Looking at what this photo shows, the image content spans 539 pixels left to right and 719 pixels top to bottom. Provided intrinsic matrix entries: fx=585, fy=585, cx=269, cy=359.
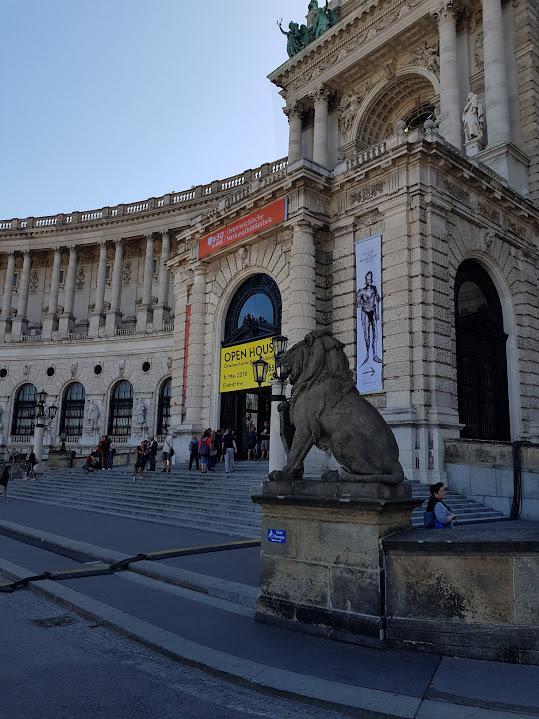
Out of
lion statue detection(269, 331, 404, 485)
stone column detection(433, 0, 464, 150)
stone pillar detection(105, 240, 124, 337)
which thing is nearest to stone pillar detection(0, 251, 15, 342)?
stone pillar detection(105, 240, 124, 337)

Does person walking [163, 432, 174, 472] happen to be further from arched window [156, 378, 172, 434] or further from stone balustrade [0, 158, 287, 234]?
stone balustrade [0, 158, 287, 234]

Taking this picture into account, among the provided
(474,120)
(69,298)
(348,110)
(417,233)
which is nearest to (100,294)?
(69,298)

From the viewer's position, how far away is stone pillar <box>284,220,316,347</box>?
21453 mm

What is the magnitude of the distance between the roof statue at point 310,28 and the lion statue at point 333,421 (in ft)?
102

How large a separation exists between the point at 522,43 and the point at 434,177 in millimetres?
11979

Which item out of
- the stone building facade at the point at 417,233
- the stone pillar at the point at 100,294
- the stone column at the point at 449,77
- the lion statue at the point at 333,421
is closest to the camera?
the lion statue at the point at 333,421

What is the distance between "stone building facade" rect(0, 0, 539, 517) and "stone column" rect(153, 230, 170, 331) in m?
17.5

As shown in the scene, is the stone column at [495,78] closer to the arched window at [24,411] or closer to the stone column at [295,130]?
the stone column at [295,130]

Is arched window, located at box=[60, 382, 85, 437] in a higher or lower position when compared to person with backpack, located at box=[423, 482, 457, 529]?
higher

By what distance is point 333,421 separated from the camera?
6676mm

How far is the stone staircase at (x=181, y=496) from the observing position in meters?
15.3

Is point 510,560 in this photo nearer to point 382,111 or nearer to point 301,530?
point 301,530

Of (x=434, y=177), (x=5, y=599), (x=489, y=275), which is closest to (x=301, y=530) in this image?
(x=5, y=599)

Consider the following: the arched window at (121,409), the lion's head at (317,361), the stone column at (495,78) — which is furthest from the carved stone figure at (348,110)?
the lion's head at (317,361)
